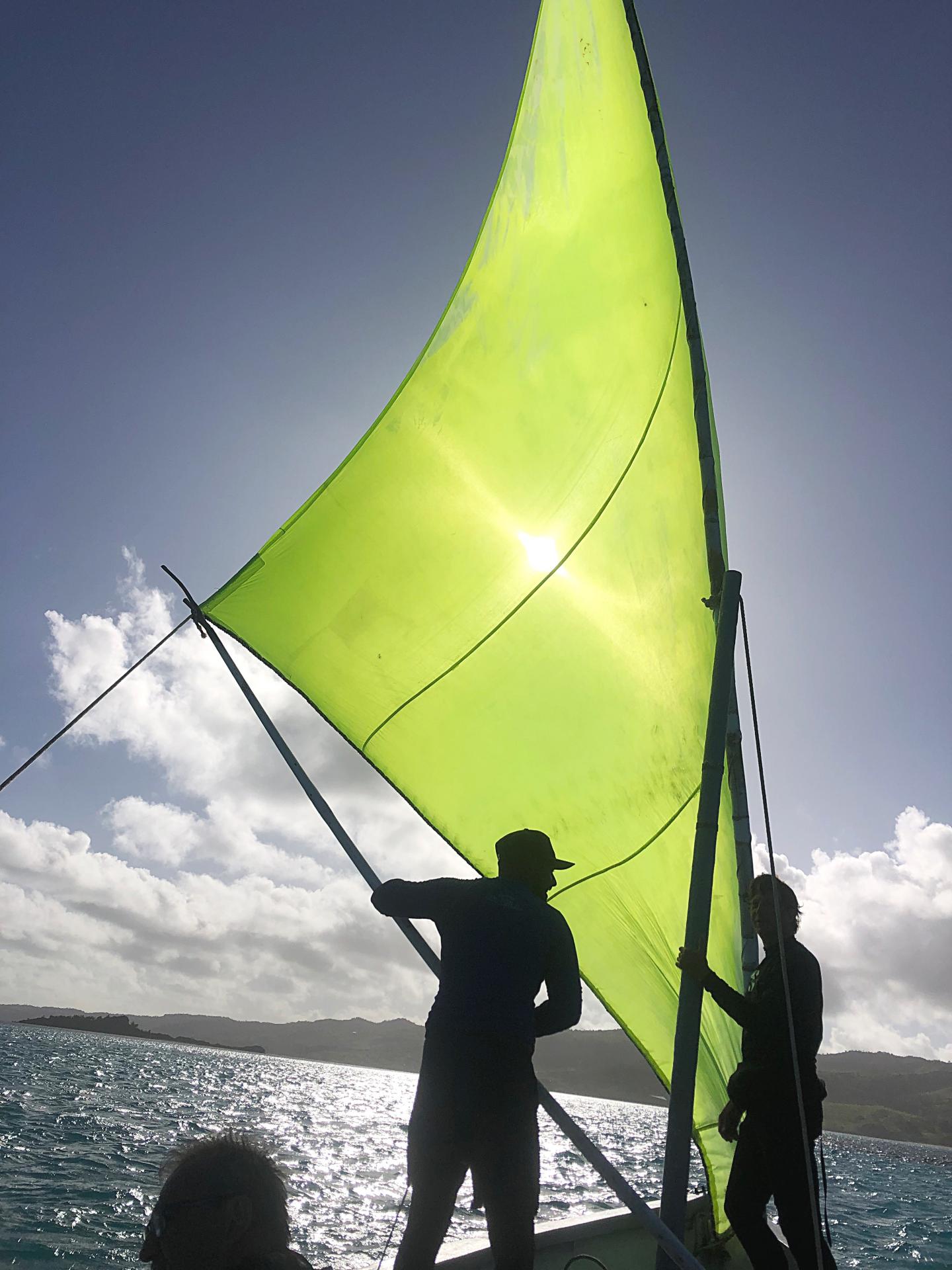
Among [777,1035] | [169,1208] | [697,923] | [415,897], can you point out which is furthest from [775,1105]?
[169,1208]

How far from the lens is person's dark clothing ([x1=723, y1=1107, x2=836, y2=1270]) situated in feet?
10.5

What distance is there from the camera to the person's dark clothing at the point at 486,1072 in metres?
2.40

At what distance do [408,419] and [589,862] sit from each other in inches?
117

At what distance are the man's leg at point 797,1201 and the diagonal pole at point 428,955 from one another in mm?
539

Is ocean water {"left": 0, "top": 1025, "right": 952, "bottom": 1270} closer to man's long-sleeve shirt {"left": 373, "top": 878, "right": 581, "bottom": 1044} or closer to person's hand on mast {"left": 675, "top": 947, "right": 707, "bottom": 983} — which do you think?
man's long-sleeve shirt {"left": 373, "top": 878, "right": 581, "bottom": 1044}

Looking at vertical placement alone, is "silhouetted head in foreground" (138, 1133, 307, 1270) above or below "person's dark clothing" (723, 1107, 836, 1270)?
above

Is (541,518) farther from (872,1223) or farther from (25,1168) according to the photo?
(872,1223)

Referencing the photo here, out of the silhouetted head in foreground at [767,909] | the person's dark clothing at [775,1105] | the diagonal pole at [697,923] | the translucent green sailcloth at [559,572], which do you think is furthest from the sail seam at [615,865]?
the diagonal pole at [697,923]

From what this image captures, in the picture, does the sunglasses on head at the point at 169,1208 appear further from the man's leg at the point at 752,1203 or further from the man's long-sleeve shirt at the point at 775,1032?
the man's leg at the point at 752,1203

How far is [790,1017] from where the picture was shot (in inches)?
118

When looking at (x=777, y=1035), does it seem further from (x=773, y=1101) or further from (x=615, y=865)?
(x=615, y=865)

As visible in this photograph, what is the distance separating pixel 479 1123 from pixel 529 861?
0.84 metres

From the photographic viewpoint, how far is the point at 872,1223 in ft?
104

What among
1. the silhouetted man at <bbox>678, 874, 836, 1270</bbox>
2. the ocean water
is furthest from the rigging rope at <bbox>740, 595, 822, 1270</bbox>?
the ocean water
